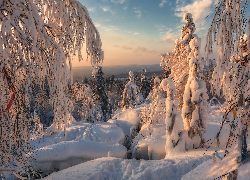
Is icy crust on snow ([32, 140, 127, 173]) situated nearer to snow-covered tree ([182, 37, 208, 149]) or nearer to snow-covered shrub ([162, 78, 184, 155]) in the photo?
snow-covered shrub ([162, 78, 184, 155])

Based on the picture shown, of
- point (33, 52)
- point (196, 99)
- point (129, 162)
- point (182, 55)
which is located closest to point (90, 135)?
point (129, 162)

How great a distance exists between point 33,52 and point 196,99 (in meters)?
6.29

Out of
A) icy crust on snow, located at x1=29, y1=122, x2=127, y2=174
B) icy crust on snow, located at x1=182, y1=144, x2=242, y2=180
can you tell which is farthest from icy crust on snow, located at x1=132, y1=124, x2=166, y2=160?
icy crust on snow, located at x1=182, y1=144, x2=242, y2=180

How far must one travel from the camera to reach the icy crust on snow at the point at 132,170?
3932 millimetres

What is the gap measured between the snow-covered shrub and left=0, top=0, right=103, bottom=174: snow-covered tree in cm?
422

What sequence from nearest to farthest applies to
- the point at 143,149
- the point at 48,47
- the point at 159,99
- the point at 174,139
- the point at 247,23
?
1. the point at 247,23
2. the point at 48,47
3. the point at 174,139
4. the point at 143,149
5. the point at 159,99

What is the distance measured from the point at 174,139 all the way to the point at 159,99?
4836 millimetres

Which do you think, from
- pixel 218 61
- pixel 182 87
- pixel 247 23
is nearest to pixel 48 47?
pixel 218 61

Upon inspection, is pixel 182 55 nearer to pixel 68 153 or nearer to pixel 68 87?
pixel 68 87

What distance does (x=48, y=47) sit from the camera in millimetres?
2379

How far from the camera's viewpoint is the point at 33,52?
2.23 metres

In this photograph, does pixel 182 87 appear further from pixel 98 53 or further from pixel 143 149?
pixel 98 53

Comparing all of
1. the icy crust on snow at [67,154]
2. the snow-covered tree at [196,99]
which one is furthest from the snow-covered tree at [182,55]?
the icy crust on snow at [67,154]

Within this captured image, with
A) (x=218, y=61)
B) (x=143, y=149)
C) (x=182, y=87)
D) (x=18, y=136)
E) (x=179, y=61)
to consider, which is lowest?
(x=143, y=149)
